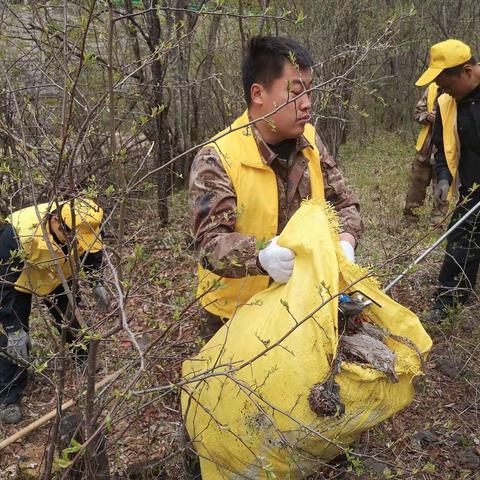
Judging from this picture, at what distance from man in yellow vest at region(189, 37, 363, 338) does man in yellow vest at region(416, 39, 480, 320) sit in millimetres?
1740

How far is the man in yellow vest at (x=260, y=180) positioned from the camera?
177 centimetres

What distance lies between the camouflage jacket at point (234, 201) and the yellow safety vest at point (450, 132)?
72.0 inches

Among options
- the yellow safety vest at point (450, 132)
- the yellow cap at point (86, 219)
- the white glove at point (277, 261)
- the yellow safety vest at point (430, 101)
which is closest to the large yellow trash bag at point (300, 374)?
the white glove at point (277, 261)

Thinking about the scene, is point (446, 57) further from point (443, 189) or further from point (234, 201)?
point (234, 201)

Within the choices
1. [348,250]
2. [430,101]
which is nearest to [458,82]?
[430,101]

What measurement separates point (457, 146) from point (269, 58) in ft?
7.49

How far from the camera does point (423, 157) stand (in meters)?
5.62

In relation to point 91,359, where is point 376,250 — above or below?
below

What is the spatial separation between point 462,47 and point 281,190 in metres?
2.13

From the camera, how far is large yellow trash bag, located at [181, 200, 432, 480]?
61.7 inches

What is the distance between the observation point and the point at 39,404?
3721 millimetres

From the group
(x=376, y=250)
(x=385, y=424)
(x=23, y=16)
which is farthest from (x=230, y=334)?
(x=23, y=16)

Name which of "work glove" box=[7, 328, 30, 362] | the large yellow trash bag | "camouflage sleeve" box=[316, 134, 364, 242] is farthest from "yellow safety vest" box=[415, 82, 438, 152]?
"work glove" box=[7, 328, 30, 362]

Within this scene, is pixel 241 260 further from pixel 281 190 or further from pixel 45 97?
pixel 45 97
